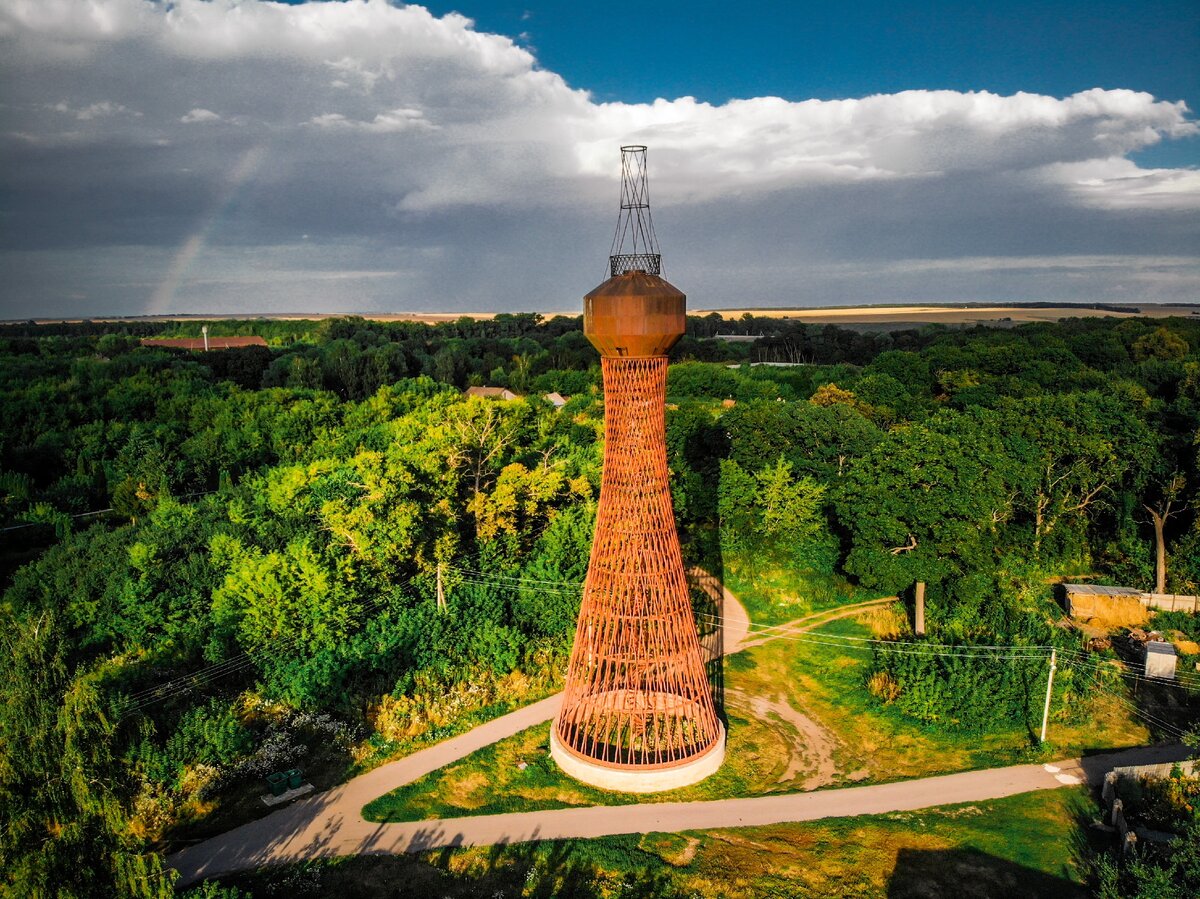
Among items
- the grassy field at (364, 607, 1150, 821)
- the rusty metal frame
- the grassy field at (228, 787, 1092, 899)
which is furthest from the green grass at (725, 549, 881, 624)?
the grassy field at (228, 787, 1092, 899)

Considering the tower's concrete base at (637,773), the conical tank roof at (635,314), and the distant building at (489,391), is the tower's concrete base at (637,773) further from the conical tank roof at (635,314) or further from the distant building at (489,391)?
the distant building at (489,391)

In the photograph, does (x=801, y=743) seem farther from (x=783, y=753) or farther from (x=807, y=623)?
(x=807, y=623)

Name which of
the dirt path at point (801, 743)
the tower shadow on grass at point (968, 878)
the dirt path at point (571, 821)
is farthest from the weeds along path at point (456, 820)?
the tower shadow on grass at point (968, 878)

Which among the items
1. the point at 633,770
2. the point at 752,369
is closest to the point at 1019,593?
the point at 633,770

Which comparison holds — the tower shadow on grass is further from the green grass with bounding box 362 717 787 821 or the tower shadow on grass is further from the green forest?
the green forest

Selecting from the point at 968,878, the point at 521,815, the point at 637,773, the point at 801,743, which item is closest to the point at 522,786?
the point at 521,815
